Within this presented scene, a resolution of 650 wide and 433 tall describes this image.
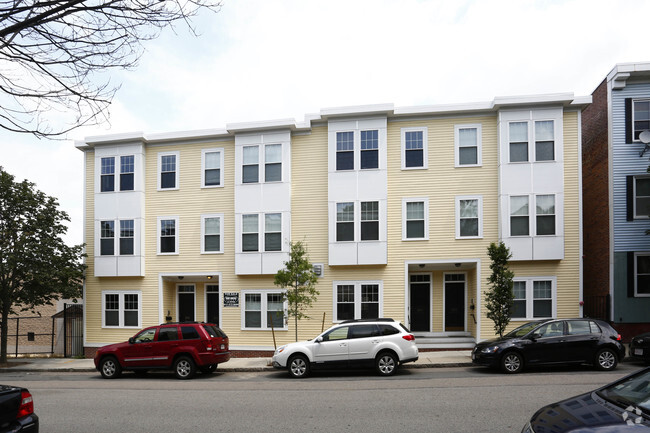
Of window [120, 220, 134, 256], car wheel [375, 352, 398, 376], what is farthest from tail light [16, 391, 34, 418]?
window [120, 220, 134, 256]

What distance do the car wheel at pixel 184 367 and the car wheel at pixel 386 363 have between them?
5608 mm

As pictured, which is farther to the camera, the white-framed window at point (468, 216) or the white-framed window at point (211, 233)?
the white-framed window at point (211, 233)

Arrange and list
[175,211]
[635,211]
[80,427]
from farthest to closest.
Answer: [175,211] < [635,211] < [80,427]

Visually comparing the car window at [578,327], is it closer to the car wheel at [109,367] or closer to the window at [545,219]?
the window at [545,219]

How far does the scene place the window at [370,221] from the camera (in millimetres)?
19484

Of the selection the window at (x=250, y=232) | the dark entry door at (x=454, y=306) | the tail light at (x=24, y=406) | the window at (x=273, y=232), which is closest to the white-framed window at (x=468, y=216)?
the dark entry door at (x=454, y=306)

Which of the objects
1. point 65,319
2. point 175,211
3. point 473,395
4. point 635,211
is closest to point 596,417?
point 473,395

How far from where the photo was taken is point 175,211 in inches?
851

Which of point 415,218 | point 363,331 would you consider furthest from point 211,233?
point 363,331

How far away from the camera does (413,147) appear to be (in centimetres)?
1986

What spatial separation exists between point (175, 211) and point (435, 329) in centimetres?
1214

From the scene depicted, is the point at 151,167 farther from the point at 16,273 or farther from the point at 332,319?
the point at 332,319

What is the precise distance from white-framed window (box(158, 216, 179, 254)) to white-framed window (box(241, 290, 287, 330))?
12.5 ft

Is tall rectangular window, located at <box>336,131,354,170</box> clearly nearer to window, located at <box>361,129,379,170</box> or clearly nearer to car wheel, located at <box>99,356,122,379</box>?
window, located at <box>361,129,379,170</box>
